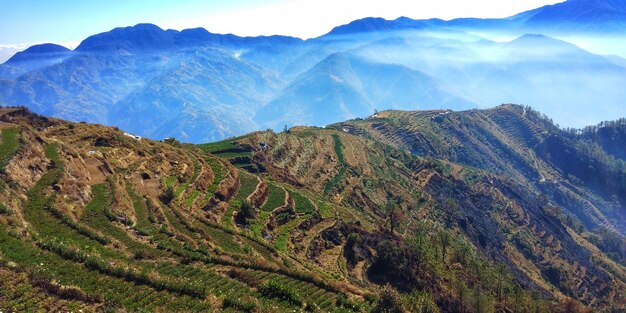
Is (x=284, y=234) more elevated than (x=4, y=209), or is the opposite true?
Result: (x=4, y=209)

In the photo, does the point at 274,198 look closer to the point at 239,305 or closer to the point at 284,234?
the point at 284,234

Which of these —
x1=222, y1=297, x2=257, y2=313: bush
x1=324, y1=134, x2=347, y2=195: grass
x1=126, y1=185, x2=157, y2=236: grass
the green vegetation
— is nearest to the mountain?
x1=222, y1=297, x2=257, y2=313: bush

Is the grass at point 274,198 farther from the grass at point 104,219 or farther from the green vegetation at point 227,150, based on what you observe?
the grass at point 104,219

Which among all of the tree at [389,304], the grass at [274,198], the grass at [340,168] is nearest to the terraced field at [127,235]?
the grass at [274,198]

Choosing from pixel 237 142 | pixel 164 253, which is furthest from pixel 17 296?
pixel 237 142

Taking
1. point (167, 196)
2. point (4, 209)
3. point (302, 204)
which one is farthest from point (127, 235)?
point (302, 204)

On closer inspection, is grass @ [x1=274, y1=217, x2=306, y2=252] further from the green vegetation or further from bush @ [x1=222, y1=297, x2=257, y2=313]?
the green vegetation
